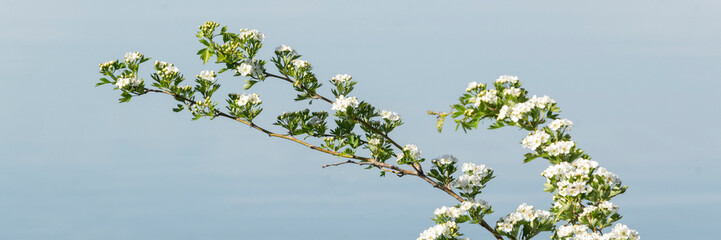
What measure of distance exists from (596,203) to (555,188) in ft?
1.28

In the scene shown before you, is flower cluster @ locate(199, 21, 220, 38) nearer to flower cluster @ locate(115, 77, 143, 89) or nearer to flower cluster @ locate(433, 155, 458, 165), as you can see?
flower cluster @ locate(115, 77, 143, 89)

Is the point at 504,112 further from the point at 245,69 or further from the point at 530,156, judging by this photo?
the point at 245,69

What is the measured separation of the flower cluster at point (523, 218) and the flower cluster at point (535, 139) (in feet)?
2.00

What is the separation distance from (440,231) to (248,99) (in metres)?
2.56

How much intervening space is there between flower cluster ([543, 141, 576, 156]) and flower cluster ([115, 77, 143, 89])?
445cm

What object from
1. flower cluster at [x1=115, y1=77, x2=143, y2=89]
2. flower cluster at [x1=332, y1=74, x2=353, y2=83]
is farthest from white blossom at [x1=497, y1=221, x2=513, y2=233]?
flower cluster at [x1=115, y1=77, x2=143, y2=89]

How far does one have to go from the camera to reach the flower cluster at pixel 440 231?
7.16m

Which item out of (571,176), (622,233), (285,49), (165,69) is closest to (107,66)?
(165,69)

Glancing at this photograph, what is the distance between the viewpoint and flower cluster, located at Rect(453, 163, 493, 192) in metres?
7.64

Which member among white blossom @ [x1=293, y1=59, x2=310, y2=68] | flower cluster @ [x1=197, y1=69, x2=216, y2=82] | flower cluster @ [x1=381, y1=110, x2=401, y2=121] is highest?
white blossom @ [x1=293, y1=59, x2=310, y2=68]

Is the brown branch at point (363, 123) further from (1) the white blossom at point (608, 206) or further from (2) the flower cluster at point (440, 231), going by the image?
(1) the white blossom at point (608, 206)

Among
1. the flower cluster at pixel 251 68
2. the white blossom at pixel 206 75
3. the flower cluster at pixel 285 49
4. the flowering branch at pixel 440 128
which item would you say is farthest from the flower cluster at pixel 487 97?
the white blossom at pixel 206 75

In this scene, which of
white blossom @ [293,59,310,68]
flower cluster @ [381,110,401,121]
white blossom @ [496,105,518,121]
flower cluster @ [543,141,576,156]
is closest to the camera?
flower cluster @ [543,141,576,156]

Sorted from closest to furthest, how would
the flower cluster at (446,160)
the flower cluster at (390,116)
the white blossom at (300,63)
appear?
the flower cluster at (446,160) < the flower cluster at (390,116) < the white blossom at (300,63)
